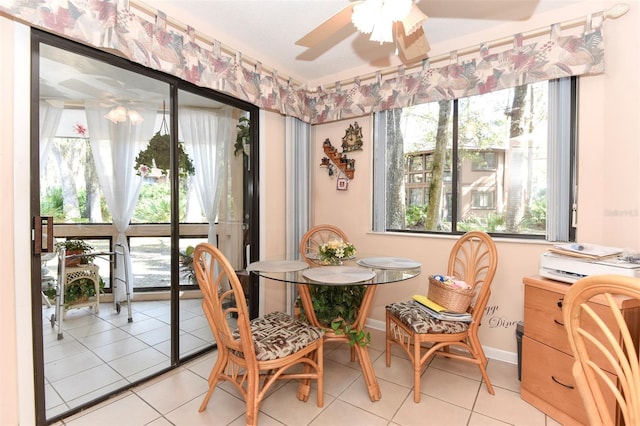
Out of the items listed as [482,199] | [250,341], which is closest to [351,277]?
[250,341]

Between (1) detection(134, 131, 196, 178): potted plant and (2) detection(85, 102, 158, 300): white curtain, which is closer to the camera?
(2) detection(85, 102, 158, 300): white curtain

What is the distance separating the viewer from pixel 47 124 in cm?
165

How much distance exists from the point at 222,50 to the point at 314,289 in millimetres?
1942

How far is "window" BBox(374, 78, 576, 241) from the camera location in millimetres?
2068

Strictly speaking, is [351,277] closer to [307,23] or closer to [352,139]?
[352,139]

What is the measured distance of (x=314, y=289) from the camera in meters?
2.07

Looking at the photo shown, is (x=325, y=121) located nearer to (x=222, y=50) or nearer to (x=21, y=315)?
(x=222, y=50)

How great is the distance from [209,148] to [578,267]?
106 inches

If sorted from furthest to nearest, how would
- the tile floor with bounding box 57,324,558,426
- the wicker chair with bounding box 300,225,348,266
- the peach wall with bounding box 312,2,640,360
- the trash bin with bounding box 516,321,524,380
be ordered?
the wicker chair with bounding box 300,225,348,266 < the trash bin with bounding box 516,321,524,380 < the peach wall with bounding box 312,2,640,360 < the tile floor with bounding box 57,324,558,426

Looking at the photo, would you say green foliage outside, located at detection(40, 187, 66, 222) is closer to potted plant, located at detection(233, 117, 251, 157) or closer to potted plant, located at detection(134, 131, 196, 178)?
potted plant, located at detection(134, 131, 196, 178)

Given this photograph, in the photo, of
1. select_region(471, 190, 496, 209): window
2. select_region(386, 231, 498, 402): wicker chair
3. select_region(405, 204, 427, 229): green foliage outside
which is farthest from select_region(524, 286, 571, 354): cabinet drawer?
select_region(405, 204, 427, 229): green foliage outside

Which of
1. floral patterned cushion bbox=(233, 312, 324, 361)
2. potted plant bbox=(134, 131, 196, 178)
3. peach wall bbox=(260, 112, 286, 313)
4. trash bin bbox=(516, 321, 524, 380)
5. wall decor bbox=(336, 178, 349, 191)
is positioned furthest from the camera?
wall decor bbox=(336, 178, 349, 191)

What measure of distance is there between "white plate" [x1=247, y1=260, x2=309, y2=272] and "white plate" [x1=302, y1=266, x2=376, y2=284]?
0.13 meters

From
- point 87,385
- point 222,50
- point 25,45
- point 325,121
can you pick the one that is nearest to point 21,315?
point 87,385
